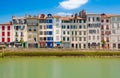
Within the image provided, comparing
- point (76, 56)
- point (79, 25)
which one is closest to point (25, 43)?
point (79, 25)

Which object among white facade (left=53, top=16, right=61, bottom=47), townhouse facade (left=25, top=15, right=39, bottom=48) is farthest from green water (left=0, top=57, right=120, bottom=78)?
white facade (left=53, top=16, right=61, bottom=47)

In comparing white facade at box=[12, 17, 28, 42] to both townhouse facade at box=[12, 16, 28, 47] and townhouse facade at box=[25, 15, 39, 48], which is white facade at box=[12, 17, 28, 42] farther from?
townhouse facade at box=[25, 15, 39, 48]

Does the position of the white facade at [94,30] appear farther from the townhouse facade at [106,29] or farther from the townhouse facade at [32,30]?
the townhouse facade at [32,30]

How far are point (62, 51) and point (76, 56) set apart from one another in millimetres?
3232

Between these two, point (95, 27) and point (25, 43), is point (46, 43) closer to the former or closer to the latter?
point (25, 43)

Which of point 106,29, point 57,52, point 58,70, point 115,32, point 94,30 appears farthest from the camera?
point 115,32

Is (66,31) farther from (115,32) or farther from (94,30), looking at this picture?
(115,32)

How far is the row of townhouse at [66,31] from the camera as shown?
82.2 metres

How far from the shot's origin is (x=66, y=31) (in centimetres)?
8350

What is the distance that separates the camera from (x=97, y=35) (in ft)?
274

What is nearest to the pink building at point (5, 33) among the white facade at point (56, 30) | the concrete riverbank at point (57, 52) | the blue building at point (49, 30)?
the blue building at point (49, 30)

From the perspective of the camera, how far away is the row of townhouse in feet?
270

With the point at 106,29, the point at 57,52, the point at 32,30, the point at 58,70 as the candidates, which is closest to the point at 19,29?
the point at 32,30

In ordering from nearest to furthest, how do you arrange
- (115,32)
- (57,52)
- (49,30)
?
(57,52) < (49,30) < (115,32)
